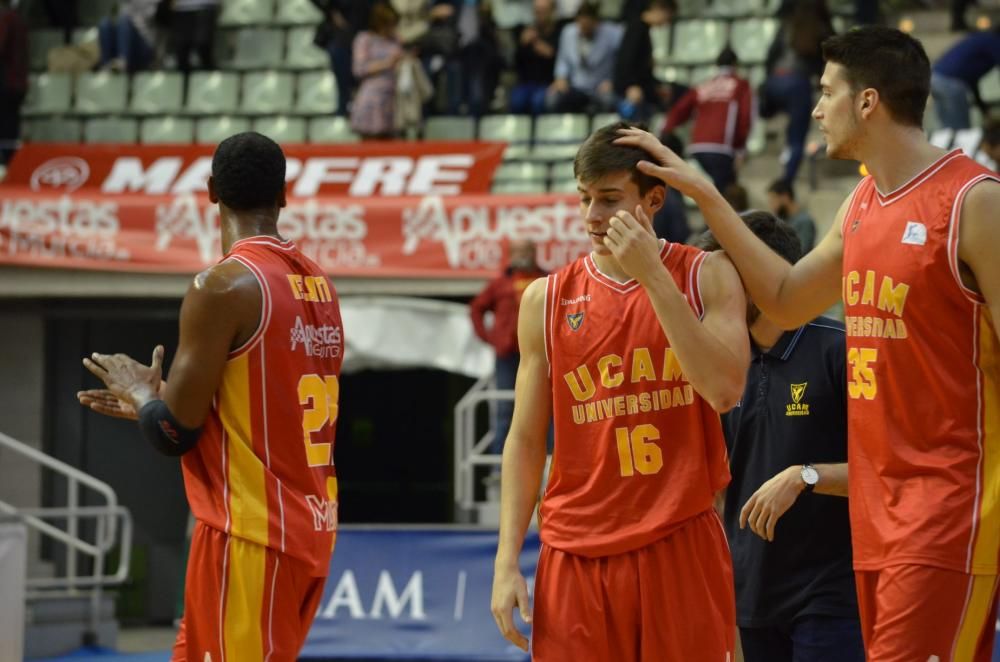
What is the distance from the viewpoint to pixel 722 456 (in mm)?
4281

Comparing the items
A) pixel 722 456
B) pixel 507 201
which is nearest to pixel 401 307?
pixel 507 201

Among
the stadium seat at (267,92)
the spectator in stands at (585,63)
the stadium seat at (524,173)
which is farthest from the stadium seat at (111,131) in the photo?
the spectator in stands at (585,63)

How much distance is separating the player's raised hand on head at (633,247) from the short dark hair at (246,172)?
1151 mm

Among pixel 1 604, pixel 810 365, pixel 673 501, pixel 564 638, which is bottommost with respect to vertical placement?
pixel 1 604

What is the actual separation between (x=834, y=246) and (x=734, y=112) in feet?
29.7

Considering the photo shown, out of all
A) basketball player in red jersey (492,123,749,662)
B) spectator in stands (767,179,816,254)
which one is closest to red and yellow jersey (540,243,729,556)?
basketball player in red jersey (492,123,749,662)

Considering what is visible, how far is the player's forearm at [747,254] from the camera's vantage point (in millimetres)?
4250

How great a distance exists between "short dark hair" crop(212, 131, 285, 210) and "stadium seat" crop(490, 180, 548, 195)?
33.0 ft

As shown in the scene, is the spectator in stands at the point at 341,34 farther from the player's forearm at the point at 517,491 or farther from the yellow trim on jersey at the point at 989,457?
the yellow trim on jersey at the point at 989,457

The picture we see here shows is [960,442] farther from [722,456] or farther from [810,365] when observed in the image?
A: [810,365]

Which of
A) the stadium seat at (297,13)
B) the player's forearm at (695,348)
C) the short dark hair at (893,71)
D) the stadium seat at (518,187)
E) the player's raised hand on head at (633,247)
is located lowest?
the player's forearm at (695,348)

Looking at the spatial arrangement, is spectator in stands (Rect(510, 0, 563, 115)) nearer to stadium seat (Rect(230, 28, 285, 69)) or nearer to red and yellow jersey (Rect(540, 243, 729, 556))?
stadium seat (Rect(230, 28, 285, 69))

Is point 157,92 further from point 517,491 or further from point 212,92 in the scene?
point 517,491

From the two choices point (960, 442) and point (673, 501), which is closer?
point (960, 442)
